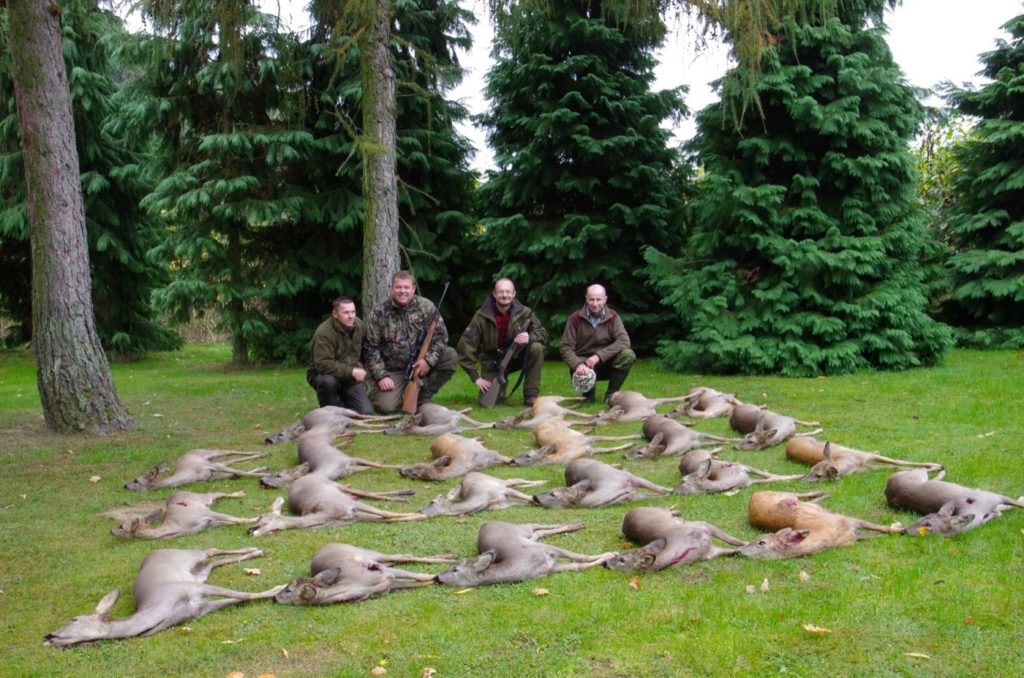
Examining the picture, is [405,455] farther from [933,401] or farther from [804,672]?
[933,401]

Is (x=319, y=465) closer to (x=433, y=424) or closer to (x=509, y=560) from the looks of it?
(x=433, y=424)

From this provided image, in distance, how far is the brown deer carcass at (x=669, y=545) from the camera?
4309 mm

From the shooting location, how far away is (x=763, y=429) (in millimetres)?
7254

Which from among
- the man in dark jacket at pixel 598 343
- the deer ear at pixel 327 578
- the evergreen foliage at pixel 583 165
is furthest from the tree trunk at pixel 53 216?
the evergreen foliage at pixel 583 165

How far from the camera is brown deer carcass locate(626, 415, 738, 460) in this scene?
6921 mm

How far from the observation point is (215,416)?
9.99 m

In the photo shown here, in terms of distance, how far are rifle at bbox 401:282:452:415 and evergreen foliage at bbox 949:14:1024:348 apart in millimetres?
9620

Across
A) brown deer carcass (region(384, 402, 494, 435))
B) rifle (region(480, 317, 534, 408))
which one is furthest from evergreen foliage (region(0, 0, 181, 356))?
brown deer carcass (region(384, 402, 494, 435))

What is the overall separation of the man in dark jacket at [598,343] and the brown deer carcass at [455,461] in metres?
2.95

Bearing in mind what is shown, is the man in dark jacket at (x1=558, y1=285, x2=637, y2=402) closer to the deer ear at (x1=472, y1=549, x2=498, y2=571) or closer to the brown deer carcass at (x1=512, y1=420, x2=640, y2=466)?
the brown deer carcass at (x1=512, y1=420, x2=640, y2=466)

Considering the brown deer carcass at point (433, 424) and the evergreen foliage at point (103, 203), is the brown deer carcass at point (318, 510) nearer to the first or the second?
the brown deer carcass at point (433, 424)

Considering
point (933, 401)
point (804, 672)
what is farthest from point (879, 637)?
point (933, 401)

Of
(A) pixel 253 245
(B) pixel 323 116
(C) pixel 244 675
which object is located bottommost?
(C) pixel 244 675

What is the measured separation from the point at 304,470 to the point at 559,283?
27.7ft
